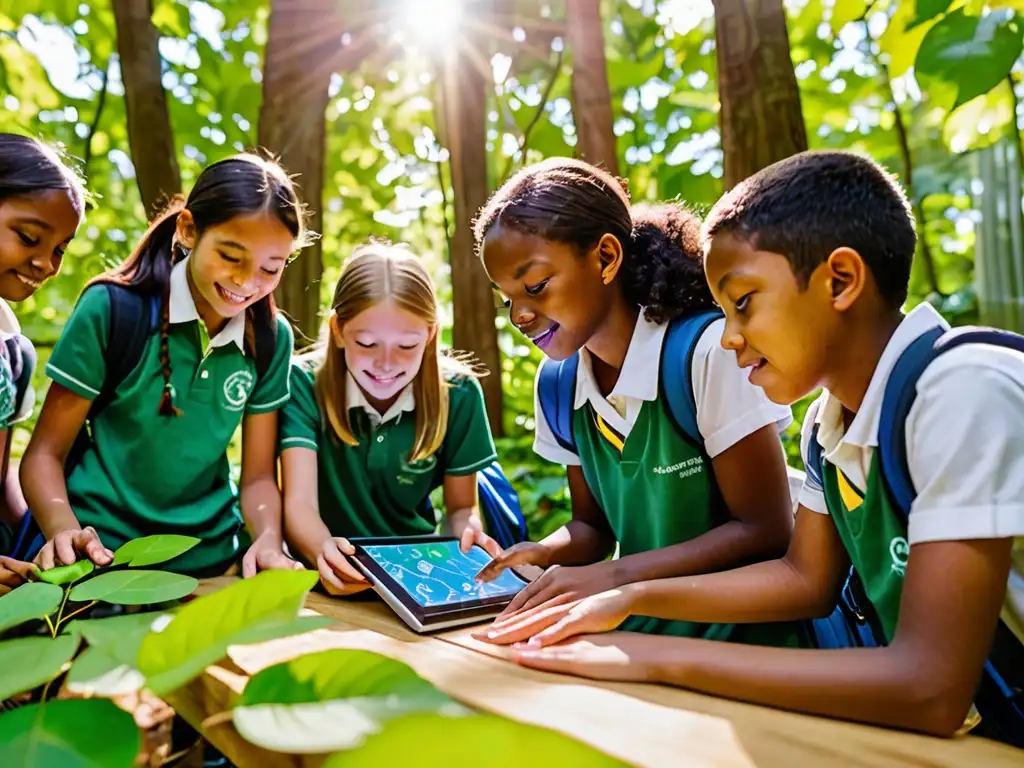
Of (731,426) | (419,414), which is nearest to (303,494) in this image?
(419,414)

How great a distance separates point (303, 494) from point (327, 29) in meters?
2.08

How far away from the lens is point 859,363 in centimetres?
79

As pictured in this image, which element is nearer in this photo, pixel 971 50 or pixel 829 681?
pixel 829 681

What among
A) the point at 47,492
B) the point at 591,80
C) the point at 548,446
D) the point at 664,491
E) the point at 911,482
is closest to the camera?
the point at 911,482

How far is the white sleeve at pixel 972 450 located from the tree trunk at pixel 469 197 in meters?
2.72

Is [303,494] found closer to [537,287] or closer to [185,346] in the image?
[185,346]

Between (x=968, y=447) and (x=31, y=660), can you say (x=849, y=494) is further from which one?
(x=31, y=660)


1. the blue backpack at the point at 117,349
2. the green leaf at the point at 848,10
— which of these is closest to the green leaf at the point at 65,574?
the blue backpack at the point at 117,349

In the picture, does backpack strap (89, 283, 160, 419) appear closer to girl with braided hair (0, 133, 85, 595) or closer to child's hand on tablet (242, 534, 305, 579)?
girl with braided hair (0, 133, 85, 595)

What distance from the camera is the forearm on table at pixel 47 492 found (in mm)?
1231

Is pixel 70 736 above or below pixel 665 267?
below

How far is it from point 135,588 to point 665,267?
0.95 metres

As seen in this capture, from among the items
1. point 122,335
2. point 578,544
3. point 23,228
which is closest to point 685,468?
point 578,544

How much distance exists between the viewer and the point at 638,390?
115 centimetres
